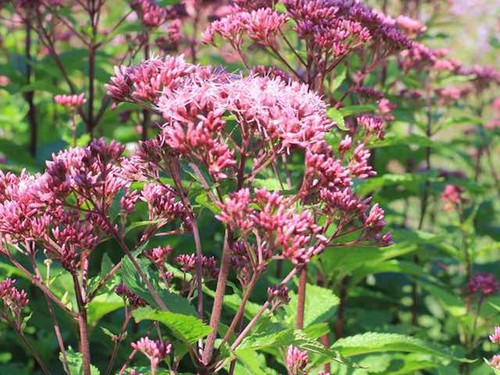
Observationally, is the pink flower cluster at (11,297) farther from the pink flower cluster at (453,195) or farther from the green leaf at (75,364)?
the pink flower cluster at (453,195)

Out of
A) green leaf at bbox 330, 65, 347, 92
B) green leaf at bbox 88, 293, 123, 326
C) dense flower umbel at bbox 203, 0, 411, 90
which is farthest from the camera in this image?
green leaf at bbox 330, 65, 347, 92

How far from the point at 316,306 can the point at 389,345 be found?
436 millimetres

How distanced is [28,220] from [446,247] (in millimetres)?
2668

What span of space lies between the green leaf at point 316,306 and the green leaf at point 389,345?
0.80ft

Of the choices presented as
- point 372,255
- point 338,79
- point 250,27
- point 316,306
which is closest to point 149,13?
point 338,79

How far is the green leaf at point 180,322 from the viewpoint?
6.81 feet

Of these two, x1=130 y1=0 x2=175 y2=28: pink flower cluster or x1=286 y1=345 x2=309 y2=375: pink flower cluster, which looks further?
x1=130 y1=0 x2=175 y2=28: pink flower cluster

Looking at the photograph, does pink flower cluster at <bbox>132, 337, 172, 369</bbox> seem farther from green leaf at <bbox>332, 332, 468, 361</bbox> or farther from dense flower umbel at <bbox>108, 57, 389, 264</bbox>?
green leaf at <bbox>332, 332, 468, 361</bbox>

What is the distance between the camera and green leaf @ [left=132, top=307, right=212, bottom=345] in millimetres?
2074

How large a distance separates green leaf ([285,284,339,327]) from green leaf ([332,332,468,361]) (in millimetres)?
244

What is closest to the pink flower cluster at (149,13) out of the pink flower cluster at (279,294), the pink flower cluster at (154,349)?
the pink flower cluster at (279,294)

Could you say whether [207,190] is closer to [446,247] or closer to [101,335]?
[101,335]

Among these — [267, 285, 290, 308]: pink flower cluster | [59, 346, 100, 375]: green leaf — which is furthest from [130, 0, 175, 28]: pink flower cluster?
[267, 285, 290, 308]: pink flower cluster

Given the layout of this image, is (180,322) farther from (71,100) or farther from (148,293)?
(71,100)
